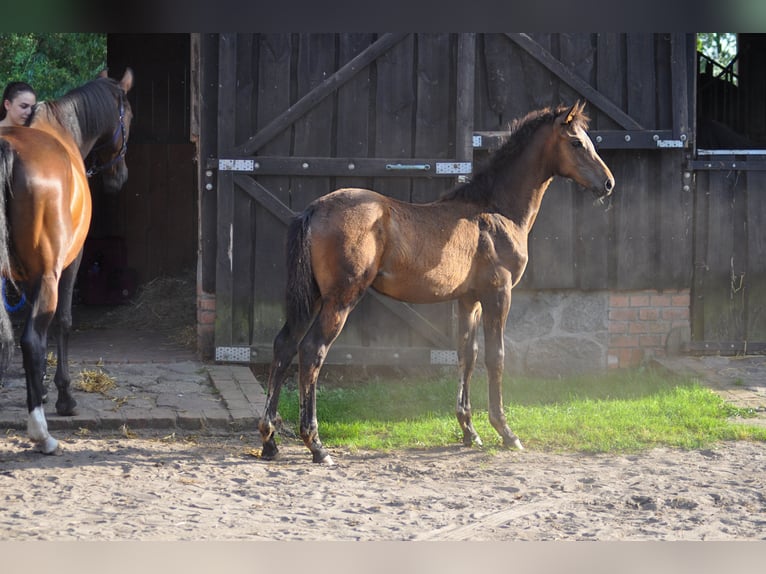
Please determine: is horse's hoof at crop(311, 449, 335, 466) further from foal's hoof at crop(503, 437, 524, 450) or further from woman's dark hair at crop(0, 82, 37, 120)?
woman's dark hair at crop(0, 82, 37, 120)

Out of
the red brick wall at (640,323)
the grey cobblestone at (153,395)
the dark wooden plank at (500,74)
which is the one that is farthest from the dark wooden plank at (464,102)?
the grey cobblestone at (153,395)

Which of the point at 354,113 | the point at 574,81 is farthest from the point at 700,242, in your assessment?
the point at 354,113

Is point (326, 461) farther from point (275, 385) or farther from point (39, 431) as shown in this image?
point (39, 431)

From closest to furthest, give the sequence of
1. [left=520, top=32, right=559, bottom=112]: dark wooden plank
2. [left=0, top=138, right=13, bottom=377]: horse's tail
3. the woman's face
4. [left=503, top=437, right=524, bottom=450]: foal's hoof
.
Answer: [left=0, top=138, right=13, bottom=377]: horse's tail, [left=503, top=437, right=524, bottom=450]: foal's hoof, the woman's face, [left=520, top=32, right=559, bottom=112]: dark wooden plank

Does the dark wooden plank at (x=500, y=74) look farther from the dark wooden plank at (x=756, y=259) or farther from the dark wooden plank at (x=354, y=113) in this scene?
the dark wooden plank at (x=756, y=259)

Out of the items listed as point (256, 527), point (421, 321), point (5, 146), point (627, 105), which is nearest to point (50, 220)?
point (5, 146)

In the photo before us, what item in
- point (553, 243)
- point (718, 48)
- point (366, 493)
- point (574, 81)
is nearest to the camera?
point (366, 493)

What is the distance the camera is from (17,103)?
575 cm

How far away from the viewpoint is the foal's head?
5.69 metres

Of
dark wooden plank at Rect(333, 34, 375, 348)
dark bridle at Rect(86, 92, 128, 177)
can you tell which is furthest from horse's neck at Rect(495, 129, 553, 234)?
dark bridle at Rect(86, 92, 128, 177)

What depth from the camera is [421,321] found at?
25.0ft

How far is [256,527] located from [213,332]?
13.3ft

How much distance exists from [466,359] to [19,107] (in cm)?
330

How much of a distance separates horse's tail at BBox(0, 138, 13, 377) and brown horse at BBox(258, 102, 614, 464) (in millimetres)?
1416
